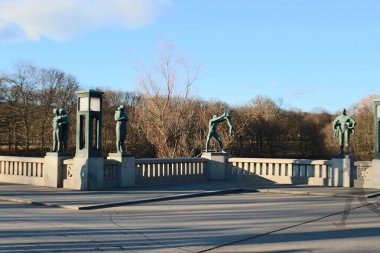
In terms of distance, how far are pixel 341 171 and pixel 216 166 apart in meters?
5.23

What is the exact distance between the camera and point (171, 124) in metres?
36.6

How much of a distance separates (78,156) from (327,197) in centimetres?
787

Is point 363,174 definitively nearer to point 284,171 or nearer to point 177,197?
point 284,171

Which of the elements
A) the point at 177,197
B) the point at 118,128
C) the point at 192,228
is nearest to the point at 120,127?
the point at 118,128

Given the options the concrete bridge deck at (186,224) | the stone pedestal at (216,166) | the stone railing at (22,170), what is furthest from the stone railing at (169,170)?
the stone railing at (22,170)

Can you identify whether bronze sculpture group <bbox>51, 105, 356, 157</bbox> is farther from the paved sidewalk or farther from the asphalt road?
the asphalt road

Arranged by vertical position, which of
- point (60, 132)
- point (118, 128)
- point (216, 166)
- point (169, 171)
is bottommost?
point (169, 171)

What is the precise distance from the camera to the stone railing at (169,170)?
18.4 meters

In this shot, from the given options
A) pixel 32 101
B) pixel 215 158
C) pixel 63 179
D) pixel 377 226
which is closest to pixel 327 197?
pixel 377 226

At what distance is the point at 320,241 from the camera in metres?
8.12

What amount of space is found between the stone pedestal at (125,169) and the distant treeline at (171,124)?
728 inches

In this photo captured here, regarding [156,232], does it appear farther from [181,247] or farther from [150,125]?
[150,125]

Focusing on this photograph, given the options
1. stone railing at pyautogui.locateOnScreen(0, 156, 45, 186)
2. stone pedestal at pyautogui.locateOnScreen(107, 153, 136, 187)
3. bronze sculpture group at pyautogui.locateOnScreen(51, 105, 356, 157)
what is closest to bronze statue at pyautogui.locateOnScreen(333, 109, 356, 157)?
bronze sculpture group at pyautogui.locateOnScreen(51, 105, 356, 157)

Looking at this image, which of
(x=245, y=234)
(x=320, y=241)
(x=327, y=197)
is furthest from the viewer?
(x=327, y=197)
